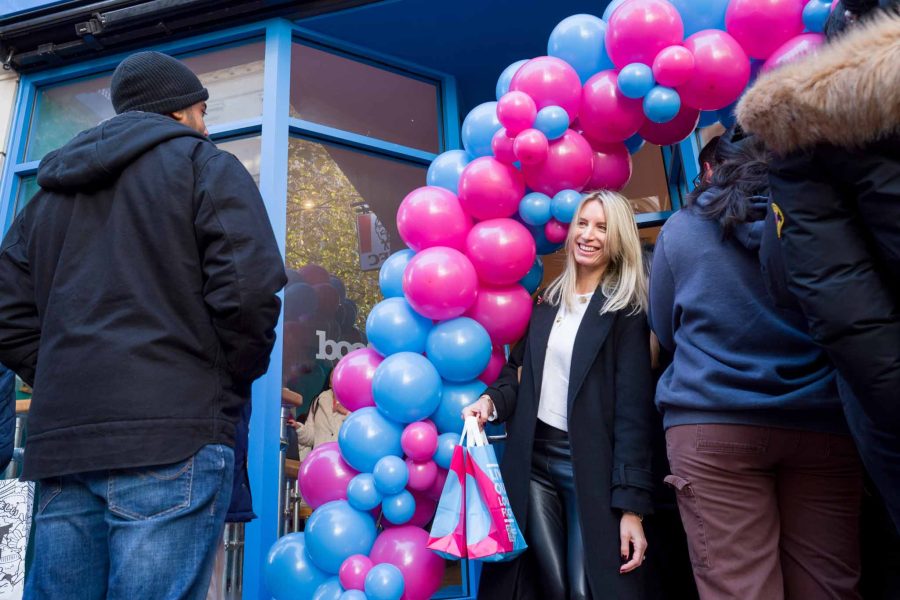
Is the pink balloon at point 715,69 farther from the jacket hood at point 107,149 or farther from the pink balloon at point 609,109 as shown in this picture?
the jacket hood at point 107,149

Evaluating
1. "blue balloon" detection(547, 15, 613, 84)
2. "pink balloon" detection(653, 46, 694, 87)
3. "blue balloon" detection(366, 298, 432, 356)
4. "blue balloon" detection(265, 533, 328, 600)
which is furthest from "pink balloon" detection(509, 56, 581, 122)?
"blue balloon" detection(265, 533, 328, 600)

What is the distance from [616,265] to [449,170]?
0.87 m

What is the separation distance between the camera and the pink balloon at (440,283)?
8.72 ft

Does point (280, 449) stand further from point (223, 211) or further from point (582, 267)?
point (223, 211)

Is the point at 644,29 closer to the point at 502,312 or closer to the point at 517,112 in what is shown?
the point at 517,112

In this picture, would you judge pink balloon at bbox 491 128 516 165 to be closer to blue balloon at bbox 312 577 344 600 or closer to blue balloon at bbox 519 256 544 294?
blue balloon at bbox 519 256 544 294

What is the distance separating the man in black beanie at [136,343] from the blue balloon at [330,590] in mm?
914

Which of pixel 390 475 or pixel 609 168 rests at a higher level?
pixel 609 168

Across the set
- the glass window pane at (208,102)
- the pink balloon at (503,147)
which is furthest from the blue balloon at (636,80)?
the glass window pane at (208,102)

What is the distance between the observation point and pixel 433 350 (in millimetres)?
2750

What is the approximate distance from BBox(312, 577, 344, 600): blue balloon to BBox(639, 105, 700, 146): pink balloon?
2.21 meters

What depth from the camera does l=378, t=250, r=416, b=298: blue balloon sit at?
118 inches

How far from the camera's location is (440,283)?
2650mm

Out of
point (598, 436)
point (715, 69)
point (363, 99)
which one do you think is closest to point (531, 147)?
point (715, 69)
